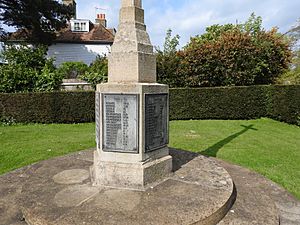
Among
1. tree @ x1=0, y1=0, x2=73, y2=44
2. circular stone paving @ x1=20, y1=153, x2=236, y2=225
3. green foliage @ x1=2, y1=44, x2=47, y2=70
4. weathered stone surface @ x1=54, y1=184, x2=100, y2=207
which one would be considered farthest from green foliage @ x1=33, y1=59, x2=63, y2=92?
weathered stone surface @ x1=54, y1=184, x2=100, y2=207

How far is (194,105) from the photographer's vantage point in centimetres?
1299

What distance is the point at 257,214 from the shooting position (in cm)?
303

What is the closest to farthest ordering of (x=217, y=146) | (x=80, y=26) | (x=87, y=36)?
(x=217, y=146) → (x=87, y=36) → (x=80, y=26)

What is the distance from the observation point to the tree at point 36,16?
1639 cm

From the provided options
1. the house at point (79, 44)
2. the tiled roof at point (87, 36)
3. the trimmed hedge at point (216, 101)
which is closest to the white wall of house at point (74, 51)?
the house at point (79, 44)

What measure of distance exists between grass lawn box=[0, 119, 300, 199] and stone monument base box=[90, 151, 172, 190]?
2.51 m

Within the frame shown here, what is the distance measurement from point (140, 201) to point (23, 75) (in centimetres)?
1213

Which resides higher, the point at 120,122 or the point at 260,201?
the point at 120,122

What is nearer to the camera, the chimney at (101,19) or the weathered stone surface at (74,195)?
the weathered stone surface at (74,195)

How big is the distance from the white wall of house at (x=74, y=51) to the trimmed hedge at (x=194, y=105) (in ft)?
62.7

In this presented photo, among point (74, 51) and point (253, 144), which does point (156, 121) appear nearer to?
point (253, 144)

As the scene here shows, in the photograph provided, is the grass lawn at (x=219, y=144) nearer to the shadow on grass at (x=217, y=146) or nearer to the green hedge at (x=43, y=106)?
the shadow on grass at (x=217, y=146)

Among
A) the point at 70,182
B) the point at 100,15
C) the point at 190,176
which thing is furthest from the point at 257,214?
the point at 100,15

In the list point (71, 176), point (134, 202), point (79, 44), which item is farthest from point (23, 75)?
point (79, 44)
